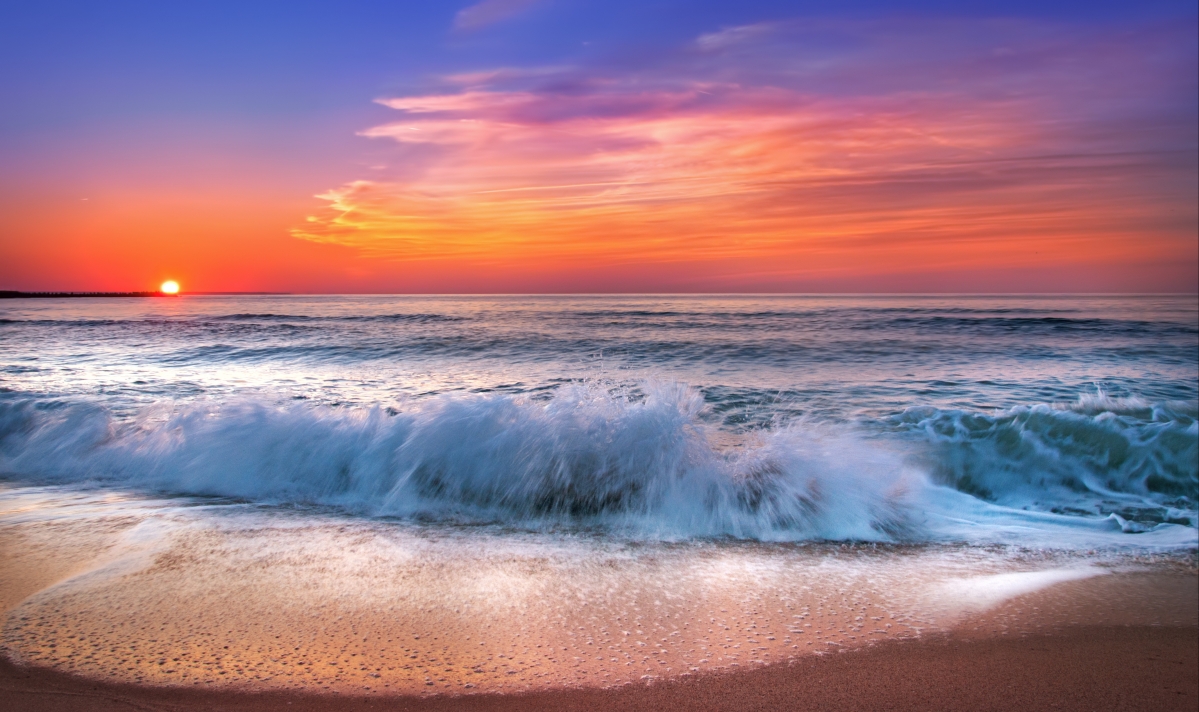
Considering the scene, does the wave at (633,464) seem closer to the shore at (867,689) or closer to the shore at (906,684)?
the shore at (906,684)

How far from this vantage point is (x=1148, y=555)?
3953 millimetres

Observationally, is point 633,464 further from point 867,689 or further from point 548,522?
point 867,689

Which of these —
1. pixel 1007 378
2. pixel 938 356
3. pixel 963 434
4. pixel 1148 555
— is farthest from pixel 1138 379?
pixel 1148 555

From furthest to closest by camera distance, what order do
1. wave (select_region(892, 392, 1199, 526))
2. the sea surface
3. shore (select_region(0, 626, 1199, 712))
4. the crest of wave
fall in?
1. wave (select_region(892, 392, 1199, 526))
2. the crest of wave
3. the sea surface
4. shore (select_region(0, 626, 1199, 712))

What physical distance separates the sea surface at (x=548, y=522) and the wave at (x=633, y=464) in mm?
26

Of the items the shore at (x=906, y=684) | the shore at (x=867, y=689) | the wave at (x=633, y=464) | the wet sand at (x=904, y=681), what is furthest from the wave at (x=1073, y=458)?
the shore at (x=867, y=689)

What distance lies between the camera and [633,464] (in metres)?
5.03

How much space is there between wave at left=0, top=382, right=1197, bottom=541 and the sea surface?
3 cm

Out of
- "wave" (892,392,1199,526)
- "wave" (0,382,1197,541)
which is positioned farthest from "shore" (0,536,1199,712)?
"wave" (892,392,1199,526)

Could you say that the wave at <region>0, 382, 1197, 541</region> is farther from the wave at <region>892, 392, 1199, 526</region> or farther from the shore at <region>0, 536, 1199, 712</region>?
the shore at <region>0, 536, 1199, 712</region>

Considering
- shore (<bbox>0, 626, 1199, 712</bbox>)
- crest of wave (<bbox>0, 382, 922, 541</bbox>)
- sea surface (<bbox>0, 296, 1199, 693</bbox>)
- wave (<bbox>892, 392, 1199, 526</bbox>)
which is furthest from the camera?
wave (<bbox>892, 392, 1199, 526</bbox>)

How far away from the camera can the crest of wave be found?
4.54 metres

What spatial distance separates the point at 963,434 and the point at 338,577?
579cm

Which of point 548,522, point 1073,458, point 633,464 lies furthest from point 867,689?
point 1073,458
